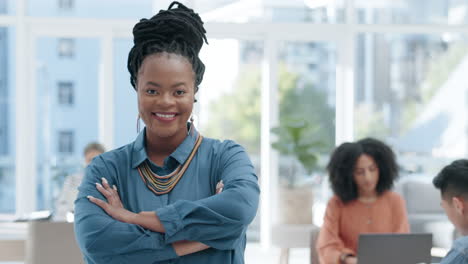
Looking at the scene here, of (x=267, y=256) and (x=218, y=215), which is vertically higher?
(x=218, y=215)

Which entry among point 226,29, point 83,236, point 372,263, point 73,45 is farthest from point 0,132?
point 83,236

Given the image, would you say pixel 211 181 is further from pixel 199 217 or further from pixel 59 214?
pixel 59 214

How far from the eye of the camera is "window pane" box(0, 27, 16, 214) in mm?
7320

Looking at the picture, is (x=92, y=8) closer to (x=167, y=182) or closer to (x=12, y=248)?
(x=12, y=248)

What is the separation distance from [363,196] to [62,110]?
451 cm

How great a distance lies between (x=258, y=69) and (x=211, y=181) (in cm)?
634

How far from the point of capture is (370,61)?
316 inches

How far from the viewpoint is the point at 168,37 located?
59.5 inches

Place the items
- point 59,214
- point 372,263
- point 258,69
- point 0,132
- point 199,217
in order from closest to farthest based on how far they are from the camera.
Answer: point 199,217 < point 372,263 < point 59,214 < point 0,132 < point 258,69

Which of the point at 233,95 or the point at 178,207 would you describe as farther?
the point at 233,95

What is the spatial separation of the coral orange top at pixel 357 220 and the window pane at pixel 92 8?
14.3ft

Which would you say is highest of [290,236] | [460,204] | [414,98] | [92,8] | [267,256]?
[92,8]

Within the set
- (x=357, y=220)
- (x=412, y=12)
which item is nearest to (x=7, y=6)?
(x=412, y=12)

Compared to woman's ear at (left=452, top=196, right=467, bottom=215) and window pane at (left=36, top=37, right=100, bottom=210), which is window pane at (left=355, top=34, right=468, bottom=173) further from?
woman's ear at (left=452, top=196, right=467, bottom=215)
